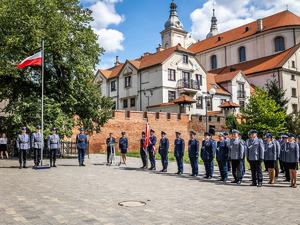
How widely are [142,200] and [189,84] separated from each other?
110 ft

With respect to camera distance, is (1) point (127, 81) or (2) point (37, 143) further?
(1) point (127, 81)

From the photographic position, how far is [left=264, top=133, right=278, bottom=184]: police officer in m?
11.0

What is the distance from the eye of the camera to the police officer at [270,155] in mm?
11012

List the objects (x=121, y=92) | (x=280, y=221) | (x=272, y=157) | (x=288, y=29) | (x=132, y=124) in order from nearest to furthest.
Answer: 1. (x=280, y=221)
2. (x=272, y=157)
3. (x=132, y=124)
4. (x=121, y=92)
5. (x=288, y=29)

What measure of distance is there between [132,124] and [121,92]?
15322 millimetres

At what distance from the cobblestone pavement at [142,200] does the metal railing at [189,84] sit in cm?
2937

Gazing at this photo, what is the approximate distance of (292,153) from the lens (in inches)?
419

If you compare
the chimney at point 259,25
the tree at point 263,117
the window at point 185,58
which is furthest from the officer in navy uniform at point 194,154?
the chimney at point 259,25

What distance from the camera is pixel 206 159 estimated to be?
12.0 m

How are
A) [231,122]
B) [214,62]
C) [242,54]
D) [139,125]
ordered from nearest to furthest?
[139,125], [231,122], [242,54], [214,62]

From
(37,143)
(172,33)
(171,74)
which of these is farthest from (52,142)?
(172,33)

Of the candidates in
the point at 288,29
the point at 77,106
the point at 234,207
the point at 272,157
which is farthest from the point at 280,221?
the point at 288,29

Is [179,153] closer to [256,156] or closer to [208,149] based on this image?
[208,149]

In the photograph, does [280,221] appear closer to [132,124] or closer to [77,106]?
[77,106]
